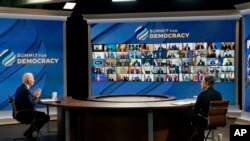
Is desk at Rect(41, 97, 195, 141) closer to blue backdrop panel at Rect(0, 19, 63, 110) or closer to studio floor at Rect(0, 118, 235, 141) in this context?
studio floor at Rect(0, 118, 235, 141)

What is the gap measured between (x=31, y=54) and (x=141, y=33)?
9.99 feet

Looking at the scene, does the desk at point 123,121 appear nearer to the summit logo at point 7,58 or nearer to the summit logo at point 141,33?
the summit logo at point 7,58

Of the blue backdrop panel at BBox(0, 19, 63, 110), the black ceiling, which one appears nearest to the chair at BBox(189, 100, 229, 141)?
the black ceiling

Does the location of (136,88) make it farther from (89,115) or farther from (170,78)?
(89,115)

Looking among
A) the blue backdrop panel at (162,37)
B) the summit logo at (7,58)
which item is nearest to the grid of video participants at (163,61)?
the blue backdrop panel at (162,37)

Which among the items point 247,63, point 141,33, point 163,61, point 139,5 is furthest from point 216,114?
point 139,5

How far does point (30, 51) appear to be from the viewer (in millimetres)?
10336

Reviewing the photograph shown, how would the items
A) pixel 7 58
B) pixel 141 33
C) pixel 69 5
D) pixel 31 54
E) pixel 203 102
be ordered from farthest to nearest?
pixel 141 33 → pixel 69 5 → pixel 31 54 → pixel 7 58 → pixel 203 102

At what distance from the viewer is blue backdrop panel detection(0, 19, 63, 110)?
995 centimetres

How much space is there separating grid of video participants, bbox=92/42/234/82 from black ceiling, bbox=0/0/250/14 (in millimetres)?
952

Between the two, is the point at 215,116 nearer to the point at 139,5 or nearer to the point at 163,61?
the point at 163,61

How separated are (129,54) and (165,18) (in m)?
1.41

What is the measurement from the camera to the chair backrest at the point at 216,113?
6.22 m

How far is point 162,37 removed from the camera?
10.9 metres
